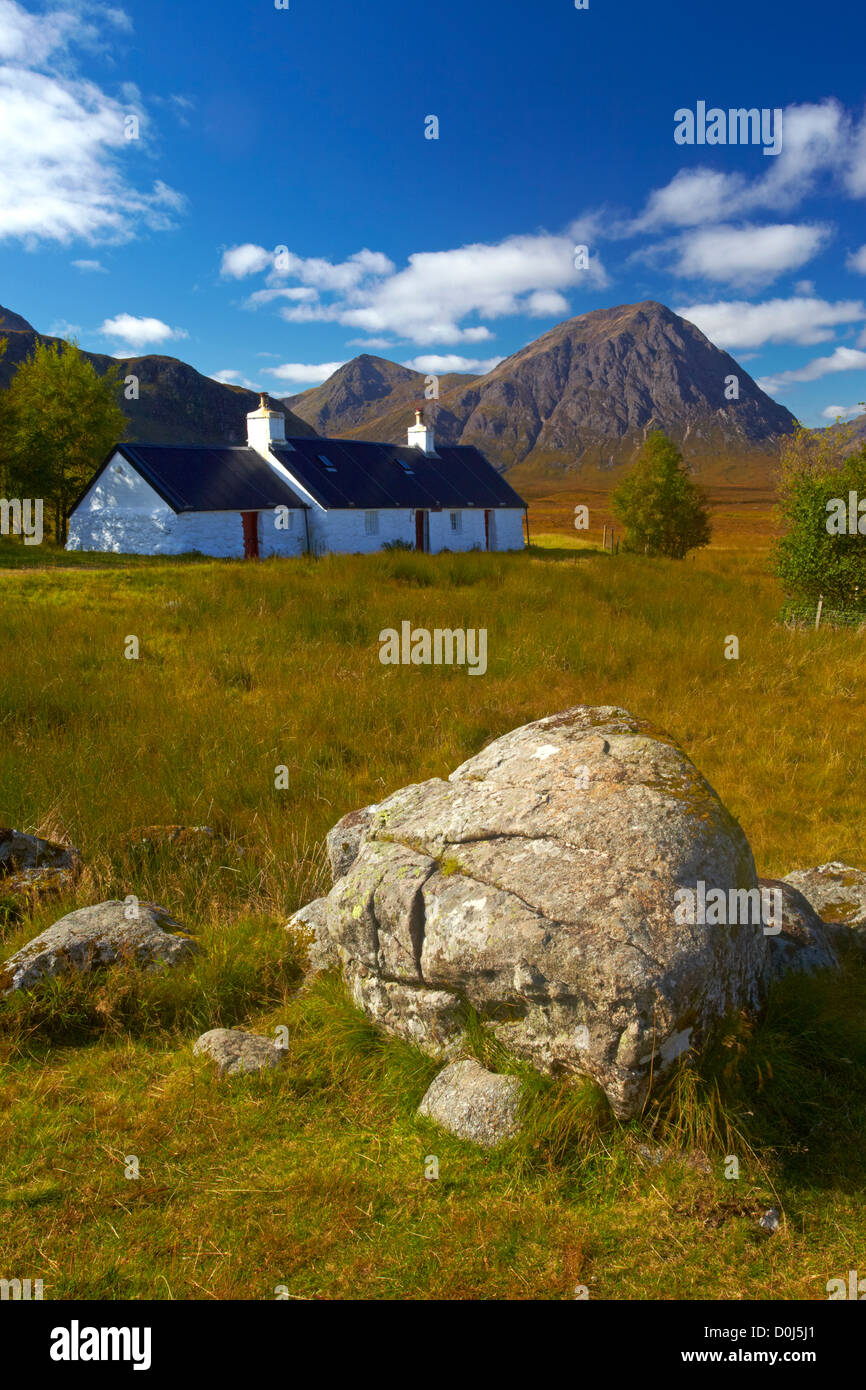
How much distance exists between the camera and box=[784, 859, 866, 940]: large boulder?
498 centimetres

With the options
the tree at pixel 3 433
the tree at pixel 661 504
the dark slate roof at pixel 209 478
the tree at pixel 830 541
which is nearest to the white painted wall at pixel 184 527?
the dark slate roof at pixel 209 478

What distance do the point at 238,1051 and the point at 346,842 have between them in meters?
1.63

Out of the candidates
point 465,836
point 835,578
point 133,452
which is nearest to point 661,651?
point 835,578

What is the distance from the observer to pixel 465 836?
3.87 m

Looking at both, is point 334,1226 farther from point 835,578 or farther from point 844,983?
point 835,578

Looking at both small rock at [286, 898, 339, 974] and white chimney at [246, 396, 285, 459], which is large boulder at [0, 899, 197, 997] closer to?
small rock at [286, 898, 339, 974]

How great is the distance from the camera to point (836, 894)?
211 inches

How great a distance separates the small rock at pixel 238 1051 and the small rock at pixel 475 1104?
2.49 ft

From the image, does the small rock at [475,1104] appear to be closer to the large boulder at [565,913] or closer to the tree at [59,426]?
the large boulder at [565,913]

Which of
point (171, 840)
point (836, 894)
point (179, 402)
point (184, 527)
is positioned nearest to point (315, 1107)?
point (171, 840)

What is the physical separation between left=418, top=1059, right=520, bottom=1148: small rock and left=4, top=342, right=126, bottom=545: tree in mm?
36018

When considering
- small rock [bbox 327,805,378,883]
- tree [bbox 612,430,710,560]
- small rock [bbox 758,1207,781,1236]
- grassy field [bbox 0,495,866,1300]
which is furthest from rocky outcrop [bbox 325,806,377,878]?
tree [bbox 612,430,710,560]

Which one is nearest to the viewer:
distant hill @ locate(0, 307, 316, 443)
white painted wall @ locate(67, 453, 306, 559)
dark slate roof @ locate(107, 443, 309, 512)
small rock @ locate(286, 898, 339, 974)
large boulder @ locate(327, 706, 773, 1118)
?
large boulder @ locate(327, 706, 773, 1118)
